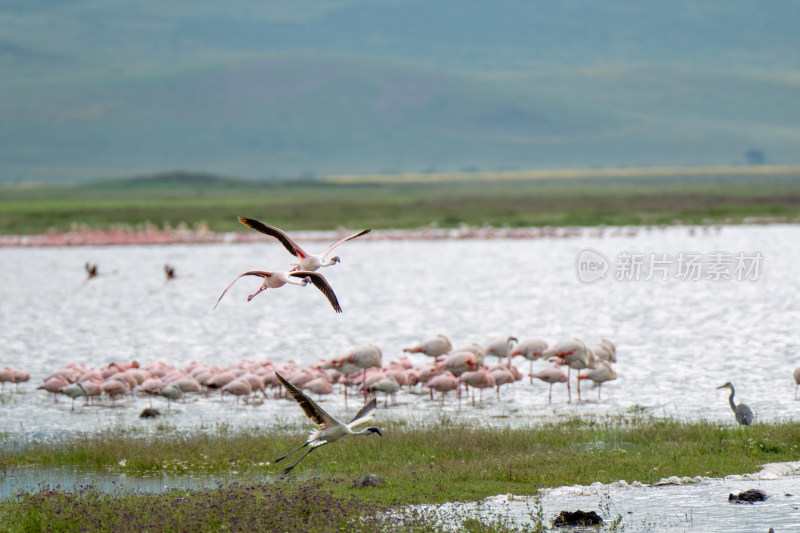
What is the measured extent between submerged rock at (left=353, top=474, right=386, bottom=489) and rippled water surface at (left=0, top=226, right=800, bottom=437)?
444 cm

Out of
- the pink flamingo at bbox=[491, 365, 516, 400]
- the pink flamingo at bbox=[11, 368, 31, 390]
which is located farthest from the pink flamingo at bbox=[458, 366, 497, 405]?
the pink flamingo at bbox=[11, 368, 31, 390]

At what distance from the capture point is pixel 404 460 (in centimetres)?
1416

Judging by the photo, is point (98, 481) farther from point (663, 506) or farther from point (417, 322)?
point (417, 322)

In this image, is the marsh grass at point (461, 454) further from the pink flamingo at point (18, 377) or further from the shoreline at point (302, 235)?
the shoreline at point (302, 235)

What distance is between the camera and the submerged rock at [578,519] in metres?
10.9

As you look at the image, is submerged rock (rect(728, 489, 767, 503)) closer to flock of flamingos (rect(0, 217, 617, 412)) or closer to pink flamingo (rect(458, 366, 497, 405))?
flock of flamingos (rect(0, 217, 617, 412))

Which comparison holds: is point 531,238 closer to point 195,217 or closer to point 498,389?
point 195,217

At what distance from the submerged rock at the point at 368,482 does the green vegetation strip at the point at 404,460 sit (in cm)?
9

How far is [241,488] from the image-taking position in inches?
467

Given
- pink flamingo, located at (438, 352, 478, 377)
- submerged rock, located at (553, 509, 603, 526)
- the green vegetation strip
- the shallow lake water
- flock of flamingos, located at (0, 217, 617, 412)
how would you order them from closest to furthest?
submerged rock, located at (553, 509, 603, 526)
the green vegetation strip
the shallow lake water
pink flamingo, located at (438, 352, 478, 377)
flock of flamingos, located at (0, 217, 617, 412)

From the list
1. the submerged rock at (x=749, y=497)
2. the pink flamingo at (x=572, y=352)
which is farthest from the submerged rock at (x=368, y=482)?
the pink flamingo at (x=572, y=352)

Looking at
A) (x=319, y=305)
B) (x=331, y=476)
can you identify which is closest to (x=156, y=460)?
(x=331, y=476)

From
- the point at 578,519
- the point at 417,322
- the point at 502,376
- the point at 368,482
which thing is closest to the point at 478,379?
the point at 502,376

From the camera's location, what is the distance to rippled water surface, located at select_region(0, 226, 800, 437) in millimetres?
18141
